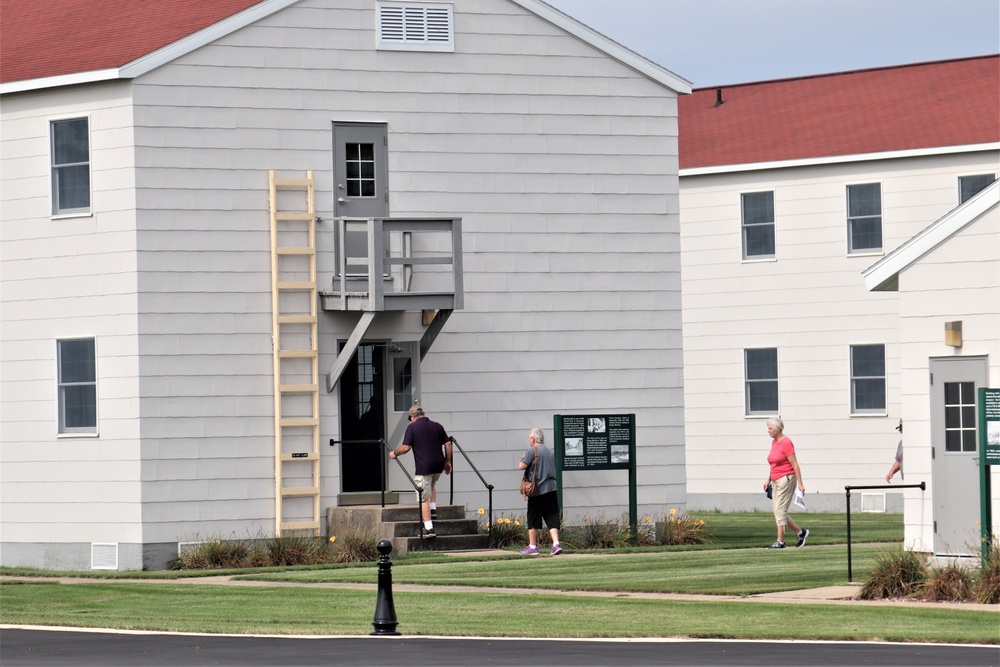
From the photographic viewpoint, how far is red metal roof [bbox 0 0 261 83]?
24.8 meters

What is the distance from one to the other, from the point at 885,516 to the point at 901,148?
6.96m

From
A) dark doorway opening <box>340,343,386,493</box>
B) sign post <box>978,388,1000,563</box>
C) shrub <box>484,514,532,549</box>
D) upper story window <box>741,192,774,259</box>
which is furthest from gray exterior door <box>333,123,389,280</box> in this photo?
upper story window <box>741,192,774,259</box>

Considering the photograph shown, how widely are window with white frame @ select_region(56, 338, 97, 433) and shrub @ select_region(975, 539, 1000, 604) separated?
493 inches

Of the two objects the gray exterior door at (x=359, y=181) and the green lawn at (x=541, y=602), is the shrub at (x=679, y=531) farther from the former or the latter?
the gray exterior door at (x=359, y=181)

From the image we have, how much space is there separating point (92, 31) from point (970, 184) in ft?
54.2

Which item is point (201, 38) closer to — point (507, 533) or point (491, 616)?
point (507, 533)

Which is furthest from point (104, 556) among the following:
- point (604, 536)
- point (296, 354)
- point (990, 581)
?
point (990, 581)

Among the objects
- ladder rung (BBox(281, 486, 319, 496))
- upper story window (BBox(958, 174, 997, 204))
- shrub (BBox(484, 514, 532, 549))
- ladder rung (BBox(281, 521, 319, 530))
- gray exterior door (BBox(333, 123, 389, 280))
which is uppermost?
upper story window (BBox(958, 174, 997, 204))

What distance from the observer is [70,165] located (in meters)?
24.8

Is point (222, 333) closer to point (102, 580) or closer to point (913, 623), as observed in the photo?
point (102, 580)

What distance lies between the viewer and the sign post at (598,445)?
2548 centimetres

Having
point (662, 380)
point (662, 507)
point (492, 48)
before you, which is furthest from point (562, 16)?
point (662, 507)

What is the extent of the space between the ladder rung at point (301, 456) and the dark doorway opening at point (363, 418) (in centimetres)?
63

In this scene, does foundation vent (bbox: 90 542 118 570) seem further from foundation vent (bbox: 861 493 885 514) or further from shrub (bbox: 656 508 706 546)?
foundation vent (bbox: 861 493 885 514)
